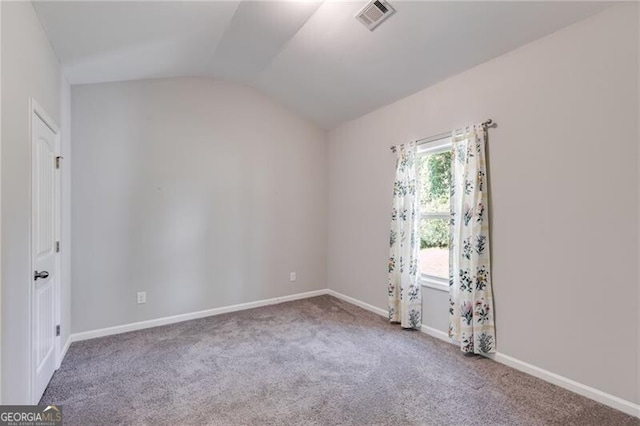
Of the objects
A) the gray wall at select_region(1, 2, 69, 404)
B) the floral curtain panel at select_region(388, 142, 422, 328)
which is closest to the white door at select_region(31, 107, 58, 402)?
the gray wall at select_region(1, 2, 69, 404)

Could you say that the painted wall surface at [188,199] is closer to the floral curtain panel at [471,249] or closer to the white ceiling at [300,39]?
the white ceiling at [300,39]

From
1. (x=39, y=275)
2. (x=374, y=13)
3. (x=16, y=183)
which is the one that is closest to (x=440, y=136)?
(x=374, y=13)

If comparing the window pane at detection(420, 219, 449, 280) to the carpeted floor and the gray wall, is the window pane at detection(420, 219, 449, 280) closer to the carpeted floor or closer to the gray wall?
the carpeted floor

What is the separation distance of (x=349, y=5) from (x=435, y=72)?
1044 millimetres

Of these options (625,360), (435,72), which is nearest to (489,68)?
(435,72)

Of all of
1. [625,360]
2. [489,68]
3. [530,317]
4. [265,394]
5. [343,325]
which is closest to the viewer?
[625,360]

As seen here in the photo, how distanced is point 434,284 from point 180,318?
2.92m

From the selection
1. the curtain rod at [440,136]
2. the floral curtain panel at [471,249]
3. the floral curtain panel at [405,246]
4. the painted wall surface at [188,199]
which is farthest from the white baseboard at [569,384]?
the painted wall surface at [188,199]

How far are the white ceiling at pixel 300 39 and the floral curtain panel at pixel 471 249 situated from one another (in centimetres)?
77

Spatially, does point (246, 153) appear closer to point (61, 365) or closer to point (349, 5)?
point (349, 5)

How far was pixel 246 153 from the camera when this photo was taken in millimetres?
4141

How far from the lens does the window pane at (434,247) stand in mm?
3229

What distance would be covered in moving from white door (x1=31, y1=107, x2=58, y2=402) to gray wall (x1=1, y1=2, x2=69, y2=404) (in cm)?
15

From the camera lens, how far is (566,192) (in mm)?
2230
